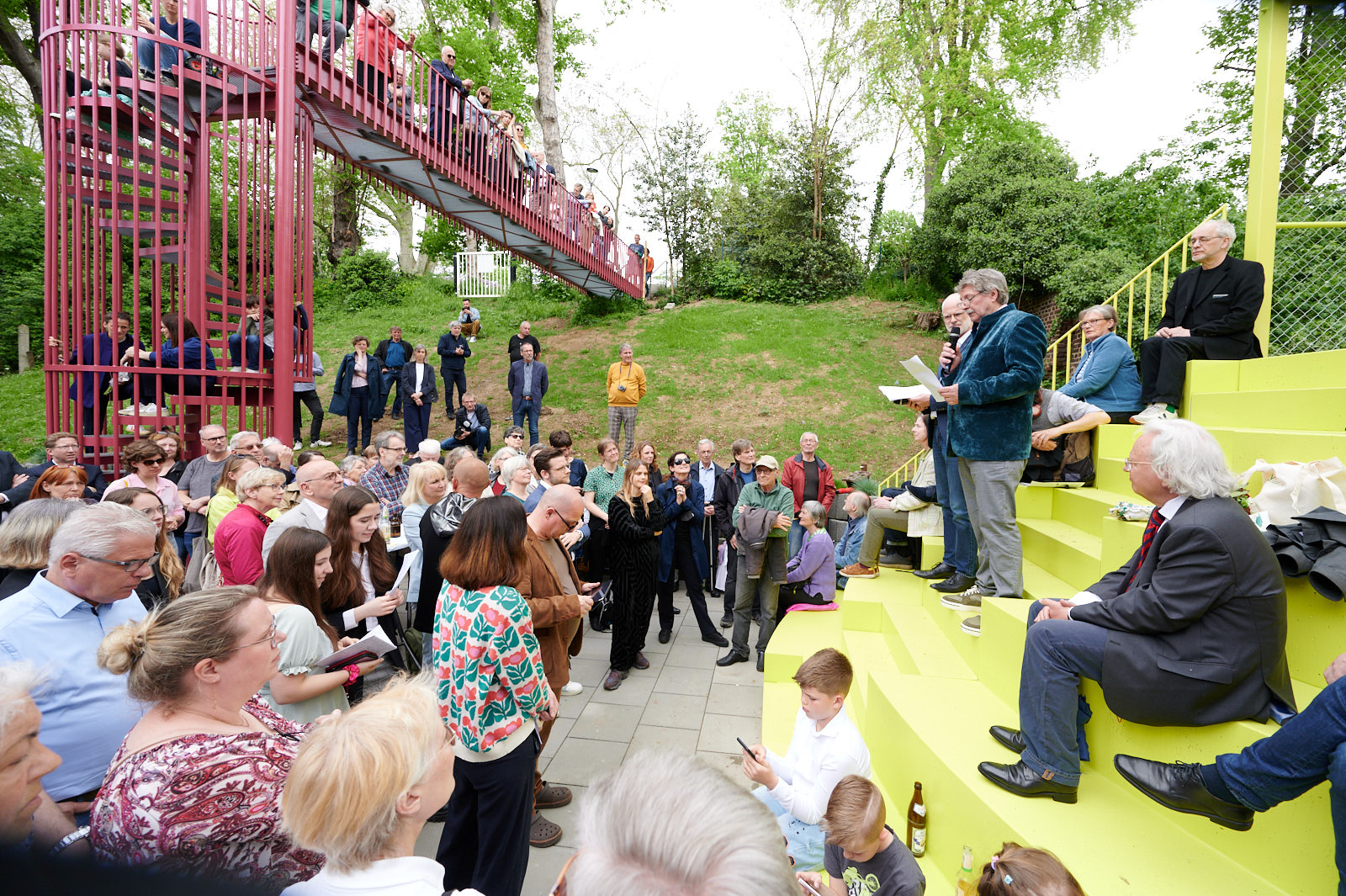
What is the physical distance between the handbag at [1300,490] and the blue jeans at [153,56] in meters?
8.80

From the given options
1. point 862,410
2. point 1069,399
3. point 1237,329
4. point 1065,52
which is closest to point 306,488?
point 1069,399

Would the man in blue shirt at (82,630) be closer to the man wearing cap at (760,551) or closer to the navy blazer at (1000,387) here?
the navy blazer at (1000,387)

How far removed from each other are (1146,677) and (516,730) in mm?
2341

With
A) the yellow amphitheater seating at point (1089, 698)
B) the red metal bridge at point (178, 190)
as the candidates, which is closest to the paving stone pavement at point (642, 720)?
the yellow amphitheater seating at point (1089, 698)

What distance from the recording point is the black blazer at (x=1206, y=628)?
6.86 feet

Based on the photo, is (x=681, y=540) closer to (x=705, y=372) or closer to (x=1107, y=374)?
(x=1107, y=374)

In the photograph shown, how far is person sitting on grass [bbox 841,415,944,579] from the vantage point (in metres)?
5.38

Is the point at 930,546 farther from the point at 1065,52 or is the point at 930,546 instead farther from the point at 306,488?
the point at 1065,52

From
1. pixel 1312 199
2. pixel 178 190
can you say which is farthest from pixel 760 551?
pixel 178 190

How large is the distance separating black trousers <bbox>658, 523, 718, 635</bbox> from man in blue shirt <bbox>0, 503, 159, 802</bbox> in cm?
460

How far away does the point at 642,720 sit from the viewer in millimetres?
4664

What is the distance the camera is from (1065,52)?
18.1m

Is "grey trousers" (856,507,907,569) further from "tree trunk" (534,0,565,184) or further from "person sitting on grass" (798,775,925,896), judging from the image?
"tree trunk" (534,0,565,184)

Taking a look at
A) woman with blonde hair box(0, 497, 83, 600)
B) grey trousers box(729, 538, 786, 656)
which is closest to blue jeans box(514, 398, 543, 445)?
grey trousers box(729, 538, 786, 656)
